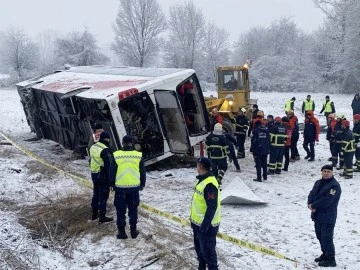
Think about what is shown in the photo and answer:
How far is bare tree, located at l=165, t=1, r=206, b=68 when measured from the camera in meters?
48.0

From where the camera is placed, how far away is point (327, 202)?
563 centimetres

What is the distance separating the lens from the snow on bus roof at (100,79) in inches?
409

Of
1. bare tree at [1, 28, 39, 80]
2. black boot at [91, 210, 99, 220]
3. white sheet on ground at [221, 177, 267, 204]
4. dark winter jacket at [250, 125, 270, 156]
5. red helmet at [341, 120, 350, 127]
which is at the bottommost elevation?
white sheet on ground at [221, 177, 267, 204]

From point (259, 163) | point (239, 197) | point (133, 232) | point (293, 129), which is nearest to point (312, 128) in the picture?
point (293, 129)

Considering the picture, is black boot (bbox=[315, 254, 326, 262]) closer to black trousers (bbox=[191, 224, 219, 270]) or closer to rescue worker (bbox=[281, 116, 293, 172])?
black trousers (bbox=[191, 224, 219, 270])

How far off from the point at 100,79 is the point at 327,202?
26.6ft

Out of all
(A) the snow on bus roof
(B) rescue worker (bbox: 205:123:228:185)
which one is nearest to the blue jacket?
(B) rescue worker (bbox: 205:123:228:185)

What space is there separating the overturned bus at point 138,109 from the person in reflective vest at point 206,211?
4848 millimetres

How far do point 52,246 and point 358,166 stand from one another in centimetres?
795

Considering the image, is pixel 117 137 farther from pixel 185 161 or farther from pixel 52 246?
pixel 52 246

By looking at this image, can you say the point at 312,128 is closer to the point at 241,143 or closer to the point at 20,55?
the point at 241,143

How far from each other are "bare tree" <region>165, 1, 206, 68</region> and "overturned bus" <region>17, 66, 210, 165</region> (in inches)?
1403

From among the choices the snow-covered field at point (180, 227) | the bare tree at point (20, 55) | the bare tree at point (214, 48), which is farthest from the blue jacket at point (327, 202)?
the bare tree at point (214, 48)

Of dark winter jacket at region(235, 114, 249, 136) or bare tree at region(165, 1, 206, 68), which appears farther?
bare tree at region(165, 1, 206, 68)
